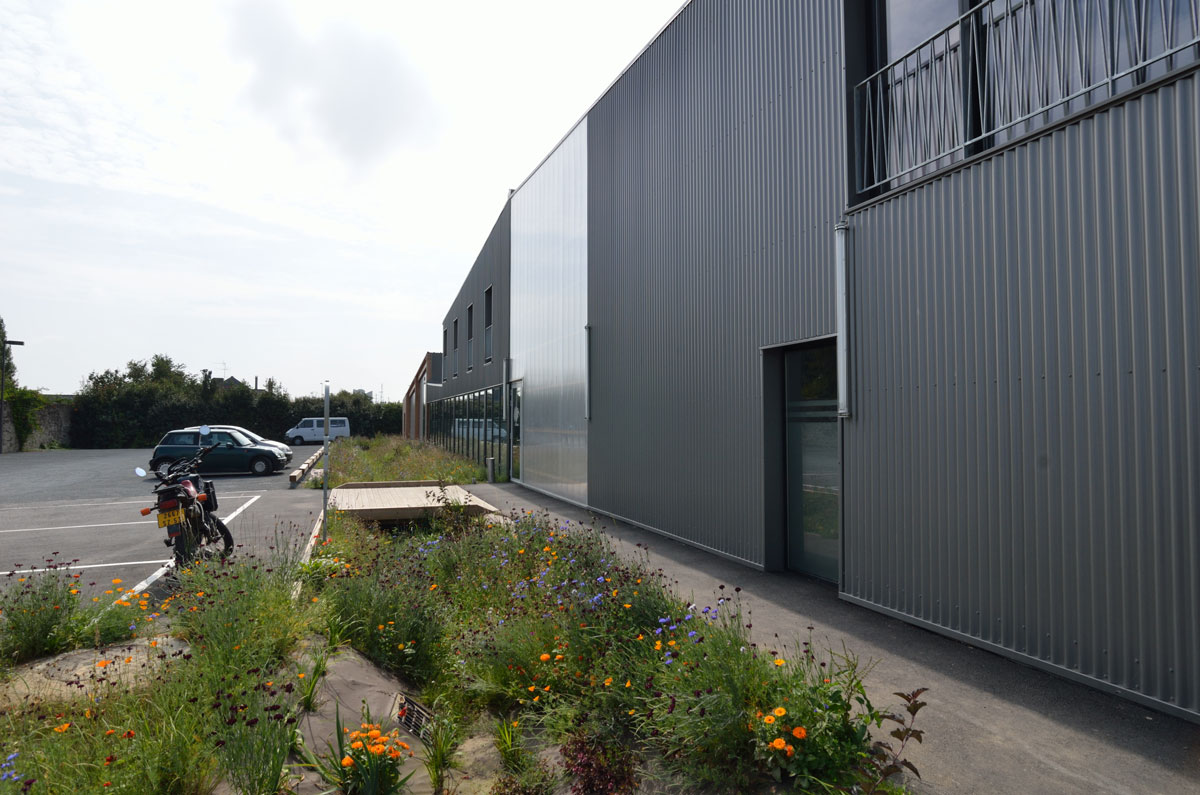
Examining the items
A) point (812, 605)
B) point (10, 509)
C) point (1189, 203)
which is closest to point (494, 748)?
point (812, 605)

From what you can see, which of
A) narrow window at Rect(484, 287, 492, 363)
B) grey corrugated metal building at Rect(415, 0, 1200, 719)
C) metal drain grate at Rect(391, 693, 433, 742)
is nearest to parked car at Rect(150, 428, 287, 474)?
narrow window at Rect(484, 287, 492, 363)

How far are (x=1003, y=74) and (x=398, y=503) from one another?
9350 mm

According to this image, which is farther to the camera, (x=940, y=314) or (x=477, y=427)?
(x=477, y=427)

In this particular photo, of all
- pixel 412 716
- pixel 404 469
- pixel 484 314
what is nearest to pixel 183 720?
pixel 412 716

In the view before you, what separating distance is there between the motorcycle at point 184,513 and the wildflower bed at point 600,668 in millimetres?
1467

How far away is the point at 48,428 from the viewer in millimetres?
42062

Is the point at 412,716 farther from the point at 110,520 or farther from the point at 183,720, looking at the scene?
the point at 110,520

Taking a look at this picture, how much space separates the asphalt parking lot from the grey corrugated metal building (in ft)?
17.4

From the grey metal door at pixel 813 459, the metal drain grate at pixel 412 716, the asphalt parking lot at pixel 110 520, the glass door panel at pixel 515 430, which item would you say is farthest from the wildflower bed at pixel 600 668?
the glass door panel at pixel 515 430

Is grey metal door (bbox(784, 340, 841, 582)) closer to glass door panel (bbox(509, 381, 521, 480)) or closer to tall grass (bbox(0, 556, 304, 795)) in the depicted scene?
tall grass (bbox(0, 556, 304, 795))

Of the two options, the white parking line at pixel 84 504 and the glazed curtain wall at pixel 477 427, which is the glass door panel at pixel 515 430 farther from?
the white parking line at pixel 84 504

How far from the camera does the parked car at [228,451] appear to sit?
21.0 metres

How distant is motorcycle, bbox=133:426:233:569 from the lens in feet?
23.0

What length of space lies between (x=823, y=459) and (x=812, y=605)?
1.49 m
